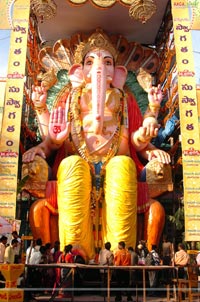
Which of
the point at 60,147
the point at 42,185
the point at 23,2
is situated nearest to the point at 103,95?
the point at 60,147

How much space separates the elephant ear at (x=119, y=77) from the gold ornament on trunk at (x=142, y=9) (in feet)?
4.04

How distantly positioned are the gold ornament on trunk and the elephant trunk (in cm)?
147

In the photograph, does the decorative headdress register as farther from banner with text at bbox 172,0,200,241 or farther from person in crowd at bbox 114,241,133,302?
person in crowd at bbox 114,241,133,302

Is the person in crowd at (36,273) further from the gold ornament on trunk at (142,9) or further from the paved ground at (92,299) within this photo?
the gold ornament on trunk at (142,9)

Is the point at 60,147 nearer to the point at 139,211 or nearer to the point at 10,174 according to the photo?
the point at 10,174

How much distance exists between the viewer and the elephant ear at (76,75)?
10.3m

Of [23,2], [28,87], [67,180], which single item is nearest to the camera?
[67,180]

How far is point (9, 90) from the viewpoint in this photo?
30.1ft

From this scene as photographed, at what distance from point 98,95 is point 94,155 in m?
1.30

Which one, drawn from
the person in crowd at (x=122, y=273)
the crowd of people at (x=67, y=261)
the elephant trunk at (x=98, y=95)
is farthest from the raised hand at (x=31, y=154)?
the person in crowd at (x=122, y=273)

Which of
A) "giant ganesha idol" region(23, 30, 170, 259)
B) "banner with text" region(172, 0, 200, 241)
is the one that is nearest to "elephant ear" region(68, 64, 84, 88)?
"giant ganesha idol" region(23, 30, 170, 259)

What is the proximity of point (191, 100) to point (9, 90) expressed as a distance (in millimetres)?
3776

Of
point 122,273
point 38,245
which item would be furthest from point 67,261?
point 38,245

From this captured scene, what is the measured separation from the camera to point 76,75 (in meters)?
10.4
